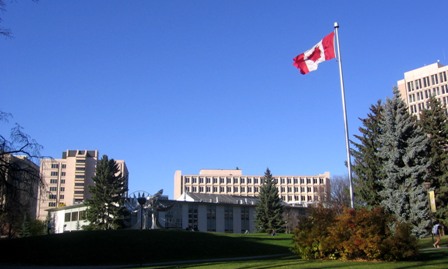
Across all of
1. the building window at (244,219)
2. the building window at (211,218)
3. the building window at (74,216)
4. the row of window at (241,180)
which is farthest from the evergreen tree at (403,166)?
the row of window at (241,180)

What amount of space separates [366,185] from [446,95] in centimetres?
9919

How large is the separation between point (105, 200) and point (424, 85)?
99.4 meters

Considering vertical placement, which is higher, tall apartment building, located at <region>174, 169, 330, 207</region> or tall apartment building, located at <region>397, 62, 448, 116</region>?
tall apartment building, located at <region>397, 62, 448, 116</region>

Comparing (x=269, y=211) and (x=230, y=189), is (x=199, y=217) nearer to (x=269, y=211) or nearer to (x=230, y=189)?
(x=269, y=211)

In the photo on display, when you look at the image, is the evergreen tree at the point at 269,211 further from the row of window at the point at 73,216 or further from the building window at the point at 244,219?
the row of window at the point at 73,216

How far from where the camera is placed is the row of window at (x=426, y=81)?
127438 millimetres

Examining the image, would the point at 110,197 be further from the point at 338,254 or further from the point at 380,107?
the point at 338,254

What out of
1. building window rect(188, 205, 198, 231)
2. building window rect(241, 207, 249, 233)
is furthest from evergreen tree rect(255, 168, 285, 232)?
building window rect(241, 207, 249, 233)

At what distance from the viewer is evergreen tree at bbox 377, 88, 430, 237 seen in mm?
33406

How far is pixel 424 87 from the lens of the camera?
131000 mm

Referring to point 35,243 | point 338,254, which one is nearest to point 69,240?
point 35,243

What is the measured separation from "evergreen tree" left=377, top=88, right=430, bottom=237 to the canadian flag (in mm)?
14996

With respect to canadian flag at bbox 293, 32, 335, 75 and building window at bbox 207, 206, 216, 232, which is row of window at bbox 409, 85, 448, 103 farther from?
canadian flag at bbox 293, 32, 335, 75

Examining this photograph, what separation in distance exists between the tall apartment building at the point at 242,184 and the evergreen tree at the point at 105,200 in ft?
360
